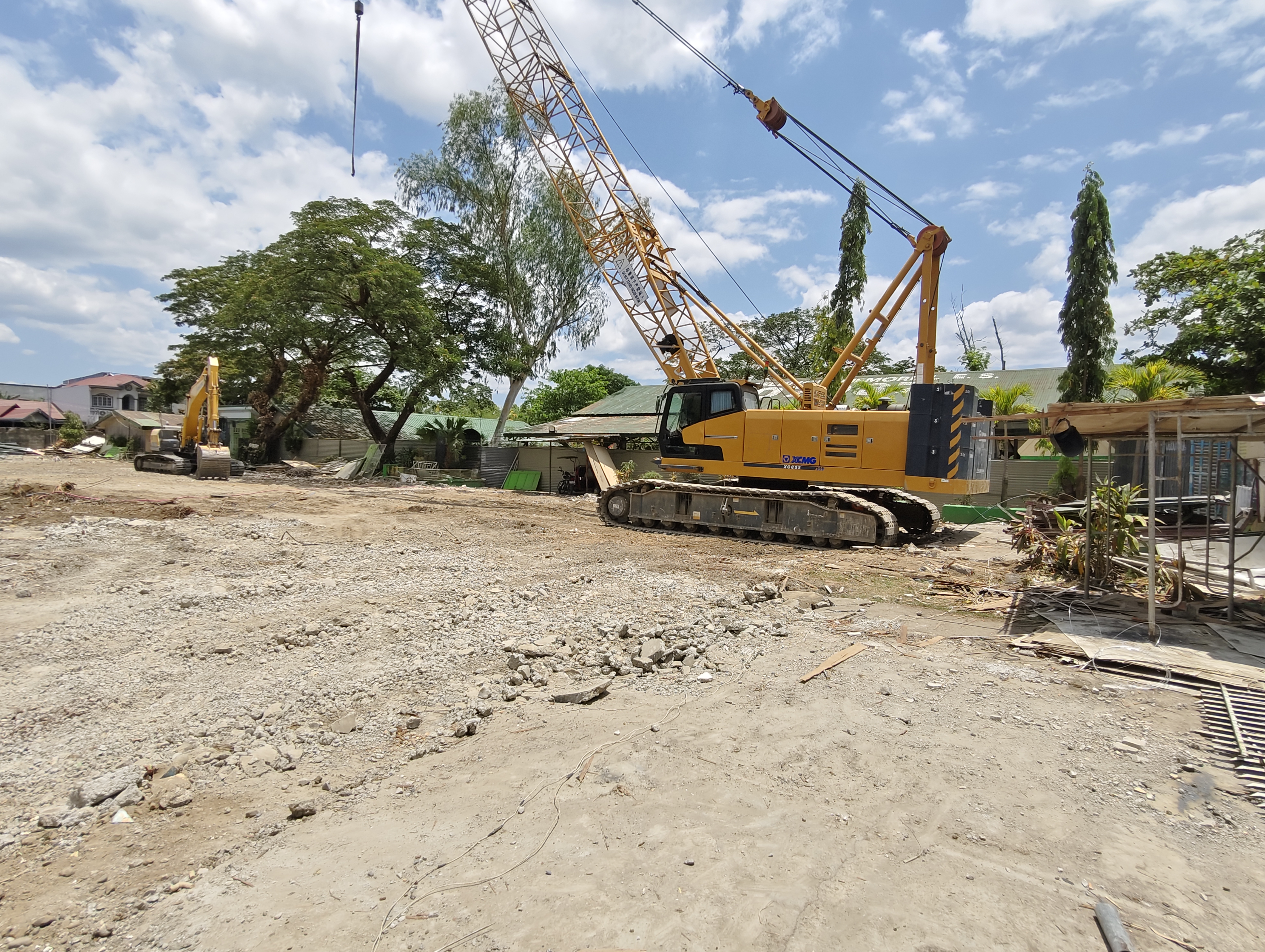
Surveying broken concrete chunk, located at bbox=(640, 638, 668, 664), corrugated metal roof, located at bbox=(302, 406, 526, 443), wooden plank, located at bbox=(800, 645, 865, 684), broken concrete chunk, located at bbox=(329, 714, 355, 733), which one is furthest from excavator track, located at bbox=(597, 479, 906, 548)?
corrugated metal roof, located at bbox=(302, 406, 526, 443)

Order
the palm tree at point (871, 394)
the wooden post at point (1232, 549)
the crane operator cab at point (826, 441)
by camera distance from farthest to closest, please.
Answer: the palm tree at point (871, 394) < the crane operator cab at point (826, 441) < the wooden post at point (1232, 549)

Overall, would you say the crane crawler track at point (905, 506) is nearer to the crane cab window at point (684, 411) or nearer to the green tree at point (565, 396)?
the crane cab window at point (684, 411)

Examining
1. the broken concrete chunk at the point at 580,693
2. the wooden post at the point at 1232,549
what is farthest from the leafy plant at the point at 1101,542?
the broken concrete chunk at the point at 580,693

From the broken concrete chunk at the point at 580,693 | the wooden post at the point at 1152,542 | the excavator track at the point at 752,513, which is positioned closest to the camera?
the broken concrete chunk at the point at 580,693

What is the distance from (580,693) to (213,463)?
72.6ft

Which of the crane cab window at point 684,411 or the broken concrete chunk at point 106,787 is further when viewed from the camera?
the crane cab window at point 684,411

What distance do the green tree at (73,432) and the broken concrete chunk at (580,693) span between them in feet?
153

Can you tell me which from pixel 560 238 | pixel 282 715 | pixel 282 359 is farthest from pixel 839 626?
pixel 282 359

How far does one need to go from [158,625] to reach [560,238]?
24.6 meters

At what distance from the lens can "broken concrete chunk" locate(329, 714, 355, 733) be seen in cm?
452

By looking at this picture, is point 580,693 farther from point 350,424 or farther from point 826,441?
point 350,424

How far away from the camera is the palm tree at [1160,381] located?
1716 cm

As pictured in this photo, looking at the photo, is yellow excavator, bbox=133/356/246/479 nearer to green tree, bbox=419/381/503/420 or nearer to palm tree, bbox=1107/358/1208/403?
green tree, bbox=419/381/503/420

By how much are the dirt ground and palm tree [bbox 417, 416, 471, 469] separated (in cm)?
2229
